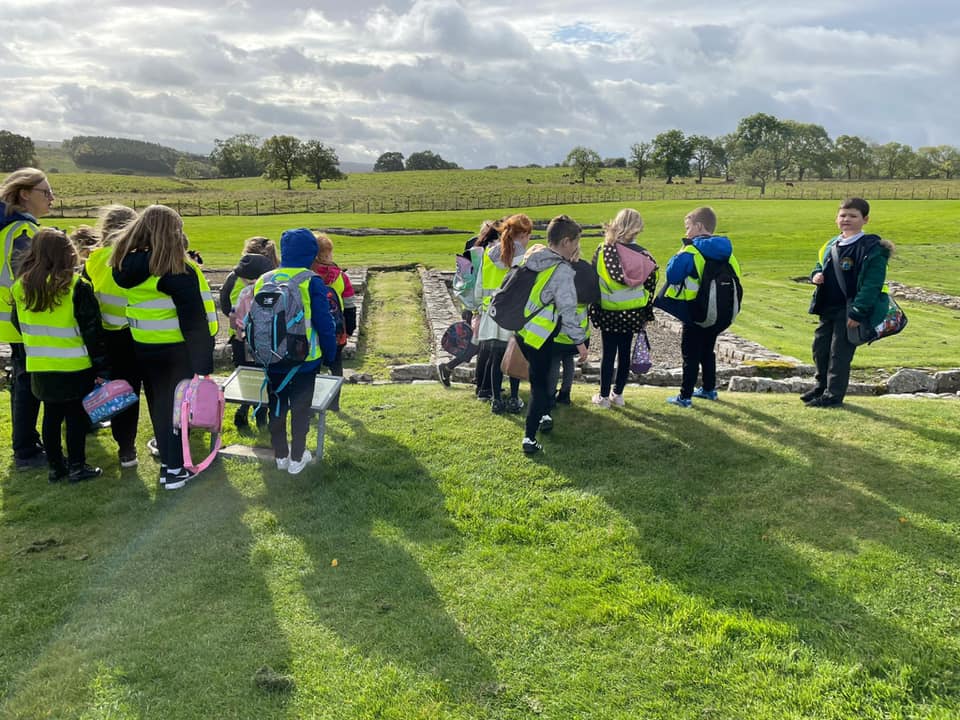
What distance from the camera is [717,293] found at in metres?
7.02

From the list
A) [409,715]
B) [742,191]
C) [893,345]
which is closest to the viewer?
[409,715]

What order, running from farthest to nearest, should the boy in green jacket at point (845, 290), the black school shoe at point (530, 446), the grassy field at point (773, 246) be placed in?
the grassy field at point (773, 246) < the boy in green jacket at point (845, 290) < the black school shoe at point (530, 446)

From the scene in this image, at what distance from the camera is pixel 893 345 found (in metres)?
13.7

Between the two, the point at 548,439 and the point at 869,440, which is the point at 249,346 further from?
the point at 869,440

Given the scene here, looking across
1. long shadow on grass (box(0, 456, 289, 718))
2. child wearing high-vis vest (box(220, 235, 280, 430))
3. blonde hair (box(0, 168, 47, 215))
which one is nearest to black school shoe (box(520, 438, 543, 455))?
long shadow on grass (box(0, 456, 289, 718))

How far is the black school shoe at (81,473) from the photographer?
597 cm

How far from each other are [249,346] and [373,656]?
2.94 m

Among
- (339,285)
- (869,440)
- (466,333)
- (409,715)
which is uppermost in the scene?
(339,285)

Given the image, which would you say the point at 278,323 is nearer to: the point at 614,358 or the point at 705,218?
the point at 614,358

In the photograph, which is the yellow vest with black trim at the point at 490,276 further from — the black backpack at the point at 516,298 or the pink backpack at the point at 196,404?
the pink backpack at the point at 196,404

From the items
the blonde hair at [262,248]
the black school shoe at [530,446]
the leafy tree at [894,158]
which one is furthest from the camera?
the leafy tree at [894,158]

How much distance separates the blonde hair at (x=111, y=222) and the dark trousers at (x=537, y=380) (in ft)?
13.0

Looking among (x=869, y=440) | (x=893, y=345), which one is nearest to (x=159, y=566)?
(x=869, y=440)

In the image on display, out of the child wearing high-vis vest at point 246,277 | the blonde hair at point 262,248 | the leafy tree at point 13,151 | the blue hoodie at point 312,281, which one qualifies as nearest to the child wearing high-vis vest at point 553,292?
the blue hoodie at point 312,281
